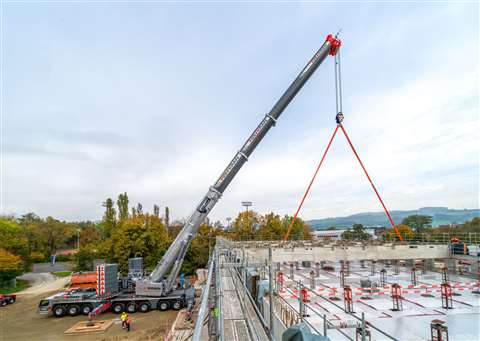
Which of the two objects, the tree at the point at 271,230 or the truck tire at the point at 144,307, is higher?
the tree at the point at 271,230

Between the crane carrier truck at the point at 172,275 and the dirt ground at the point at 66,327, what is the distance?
0.63 meters

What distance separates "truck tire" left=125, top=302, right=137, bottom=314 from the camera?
60.5ft

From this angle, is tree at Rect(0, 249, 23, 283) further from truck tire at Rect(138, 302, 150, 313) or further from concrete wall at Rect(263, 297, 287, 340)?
concrete wall at Rect(263, 297, 287, 340)

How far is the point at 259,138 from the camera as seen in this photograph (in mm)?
14391

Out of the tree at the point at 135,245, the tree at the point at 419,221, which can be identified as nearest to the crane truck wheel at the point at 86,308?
the tree at the point at 135,245

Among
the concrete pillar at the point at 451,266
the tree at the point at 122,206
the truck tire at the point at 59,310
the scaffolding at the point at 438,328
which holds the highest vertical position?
the tree at the point at 122,206

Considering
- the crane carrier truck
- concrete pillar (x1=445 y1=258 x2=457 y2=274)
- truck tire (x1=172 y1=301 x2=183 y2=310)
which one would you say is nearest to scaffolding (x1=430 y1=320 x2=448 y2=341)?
the crane carrier truck

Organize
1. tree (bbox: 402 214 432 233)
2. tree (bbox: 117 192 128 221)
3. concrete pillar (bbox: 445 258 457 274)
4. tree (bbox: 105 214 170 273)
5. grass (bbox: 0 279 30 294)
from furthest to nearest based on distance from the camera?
tree (bbox: 402 214 432 233) < tree (bbox: 117 192 128 221) < grass (bbox: 0 279 30 294) < tree (bbox: 105 214 170 273) < concrete pillar (bbox: 445 258 457 274)

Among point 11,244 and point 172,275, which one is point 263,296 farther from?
point 11,244

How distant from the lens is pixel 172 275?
17781 mm

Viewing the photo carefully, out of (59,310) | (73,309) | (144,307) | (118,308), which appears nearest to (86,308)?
(73,309)

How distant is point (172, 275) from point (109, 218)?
28.1m

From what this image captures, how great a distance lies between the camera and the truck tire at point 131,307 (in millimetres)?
18438

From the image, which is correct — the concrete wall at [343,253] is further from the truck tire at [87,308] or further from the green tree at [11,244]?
the green tree at [11,244]
